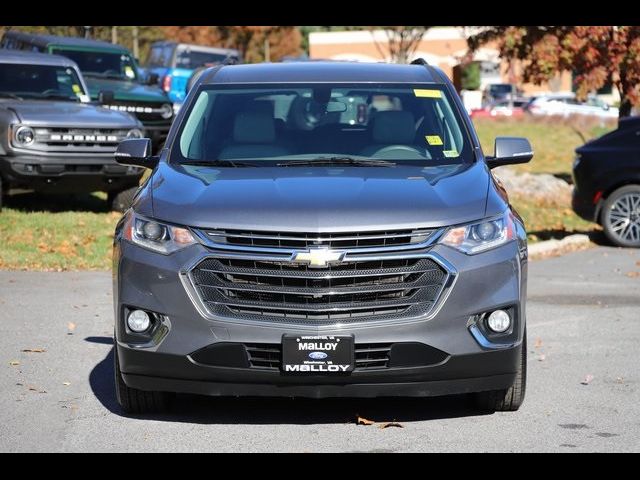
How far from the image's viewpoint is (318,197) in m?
6.51

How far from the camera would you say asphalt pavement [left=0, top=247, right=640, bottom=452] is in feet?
20.6

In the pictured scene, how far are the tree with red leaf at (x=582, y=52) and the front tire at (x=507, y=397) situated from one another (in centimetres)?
1579

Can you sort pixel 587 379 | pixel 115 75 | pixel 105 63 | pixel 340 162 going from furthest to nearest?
1. pixel 105 63
2. pixel 115 75
3. pixel 587 379
4. pixel 340 162

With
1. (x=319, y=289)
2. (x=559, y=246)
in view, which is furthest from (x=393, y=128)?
(x=559, y=246)

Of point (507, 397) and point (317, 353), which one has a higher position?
point (317, 353)

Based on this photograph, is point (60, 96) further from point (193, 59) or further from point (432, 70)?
point (193, 59)

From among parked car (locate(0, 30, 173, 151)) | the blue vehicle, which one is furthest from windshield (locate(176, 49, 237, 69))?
parked car (locate(0, 30, 173, 151))

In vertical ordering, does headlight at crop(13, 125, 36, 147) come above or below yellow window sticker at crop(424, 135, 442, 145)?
below

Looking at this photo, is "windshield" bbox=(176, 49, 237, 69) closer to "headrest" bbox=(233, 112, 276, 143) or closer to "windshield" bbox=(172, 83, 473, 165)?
"windshield" bbox=(172, 83, 473, 165)

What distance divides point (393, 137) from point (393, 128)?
0.07 metres

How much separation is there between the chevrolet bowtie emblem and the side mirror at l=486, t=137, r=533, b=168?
186cm

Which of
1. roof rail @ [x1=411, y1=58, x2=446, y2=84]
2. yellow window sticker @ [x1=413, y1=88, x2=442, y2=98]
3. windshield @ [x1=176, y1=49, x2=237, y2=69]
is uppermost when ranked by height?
roof rail @ [x1=411, y1=58, x2=446, y2=84]

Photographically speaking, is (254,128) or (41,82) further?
(41,82)

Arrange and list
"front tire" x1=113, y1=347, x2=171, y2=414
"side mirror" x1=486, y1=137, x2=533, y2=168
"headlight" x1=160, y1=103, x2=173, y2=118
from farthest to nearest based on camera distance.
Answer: "headlight" x1=160, y1=103, x2=173, y2=118 → "side mirror" x1=486, y1=137, x2=533, y2=168 → "front tire" x1=113, y1=347, x2=171, y2=414
